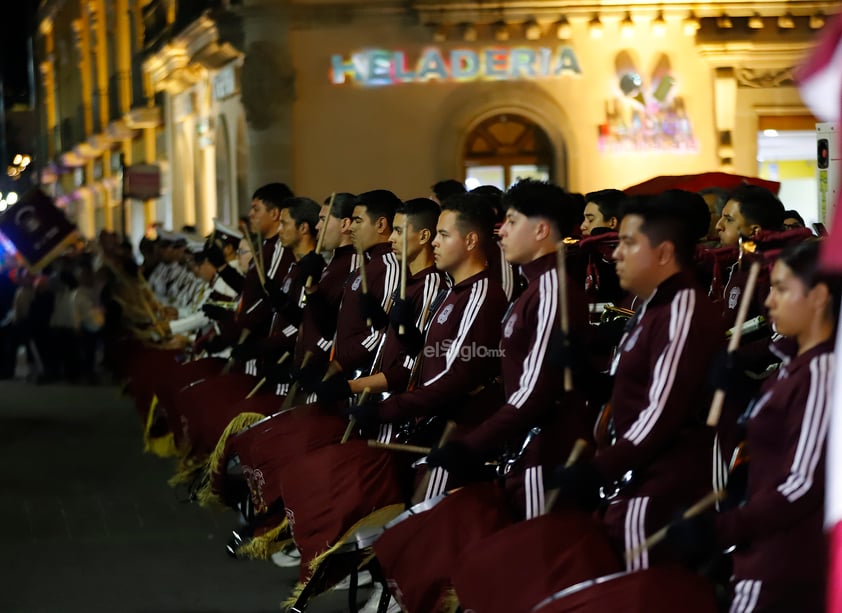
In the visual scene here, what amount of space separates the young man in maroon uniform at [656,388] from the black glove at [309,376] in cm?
233

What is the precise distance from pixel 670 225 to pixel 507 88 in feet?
59.4

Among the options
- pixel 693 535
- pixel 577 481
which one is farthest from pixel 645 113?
pixel 693 535

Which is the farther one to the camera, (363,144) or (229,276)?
(363,144)

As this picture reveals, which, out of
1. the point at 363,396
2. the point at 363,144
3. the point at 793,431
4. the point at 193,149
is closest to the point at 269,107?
the point at 363,144

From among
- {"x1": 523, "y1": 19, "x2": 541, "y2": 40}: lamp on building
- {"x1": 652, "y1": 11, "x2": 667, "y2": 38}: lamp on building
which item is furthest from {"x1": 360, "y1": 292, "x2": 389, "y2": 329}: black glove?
{"x1": 652, "y1": 11, "x2": 667, "y2": 38}: lamp on building

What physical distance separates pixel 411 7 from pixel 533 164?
299 cm

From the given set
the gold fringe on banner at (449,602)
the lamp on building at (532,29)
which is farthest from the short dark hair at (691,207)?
the lamp on building at (532,29)

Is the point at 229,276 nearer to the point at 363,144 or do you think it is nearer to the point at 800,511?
the point at 800,511

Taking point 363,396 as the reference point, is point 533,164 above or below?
above

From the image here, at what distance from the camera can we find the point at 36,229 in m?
18.7

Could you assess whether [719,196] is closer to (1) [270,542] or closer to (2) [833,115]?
(1) [270,542]

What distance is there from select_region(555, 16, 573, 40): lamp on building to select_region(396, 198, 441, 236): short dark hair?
15.3 meters

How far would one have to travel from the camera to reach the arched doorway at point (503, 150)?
2369 cm

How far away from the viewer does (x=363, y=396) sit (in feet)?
24.1
